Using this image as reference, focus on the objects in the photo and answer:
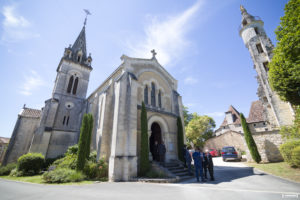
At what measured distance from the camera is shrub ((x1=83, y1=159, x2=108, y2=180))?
8704 mm

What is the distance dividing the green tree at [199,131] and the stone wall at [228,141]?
A: 6.80ft

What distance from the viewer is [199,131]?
30188 mm

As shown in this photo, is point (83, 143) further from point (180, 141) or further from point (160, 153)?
point (180, 141)

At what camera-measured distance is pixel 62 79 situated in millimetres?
20875

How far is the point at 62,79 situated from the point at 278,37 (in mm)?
26167

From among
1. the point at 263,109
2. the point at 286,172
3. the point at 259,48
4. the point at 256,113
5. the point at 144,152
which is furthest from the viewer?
the point at 256,113

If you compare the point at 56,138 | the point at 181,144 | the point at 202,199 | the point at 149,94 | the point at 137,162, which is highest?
the point at 149,94

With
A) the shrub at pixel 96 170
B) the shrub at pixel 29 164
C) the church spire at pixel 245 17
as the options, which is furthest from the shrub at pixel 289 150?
the church spire at pixel 245 17

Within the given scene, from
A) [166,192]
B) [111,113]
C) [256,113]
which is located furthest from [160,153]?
[256,113]

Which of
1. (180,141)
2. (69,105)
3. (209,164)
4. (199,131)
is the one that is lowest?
(209,164)

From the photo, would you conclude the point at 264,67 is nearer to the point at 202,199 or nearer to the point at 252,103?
the point at 252,103

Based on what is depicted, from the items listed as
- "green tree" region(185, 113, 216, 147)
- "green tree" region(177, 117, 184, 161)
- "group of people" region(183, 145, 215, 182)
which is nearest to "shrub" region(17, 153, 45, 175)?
"green tree" region(177, 117, 184, 161)

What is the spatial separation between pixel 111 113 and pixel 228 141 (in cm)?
2427

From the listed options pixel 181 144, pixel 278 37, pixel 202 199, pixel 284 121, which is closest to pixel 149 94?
pixel 181 144
